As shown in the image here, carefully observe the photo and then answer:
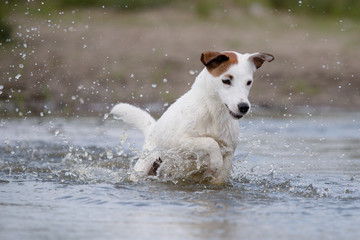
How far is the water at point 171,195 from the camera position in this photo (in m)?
5.16

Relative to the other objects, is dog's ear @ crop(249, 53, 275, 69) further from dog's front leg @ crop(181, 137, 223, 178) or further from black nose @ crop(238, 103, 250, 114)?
dog's front leg @ crop(181, 137, 223, 178)

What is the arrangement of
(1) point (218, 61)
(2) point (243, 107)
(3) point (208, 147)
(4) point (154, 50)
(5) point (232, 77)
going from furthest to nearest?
1. (4) point (154, 50)
2. (3) point (208, 147)
3. (1) point (218, 61)
4. (5) point (232, 77)
5. (2) point (243, 107)

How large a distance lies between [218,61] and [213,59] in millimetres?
72

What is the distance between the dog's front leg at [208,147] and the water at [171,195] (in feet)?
0.93

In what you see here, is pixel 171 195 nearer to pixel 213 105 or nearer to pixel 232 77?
pixel 213 105

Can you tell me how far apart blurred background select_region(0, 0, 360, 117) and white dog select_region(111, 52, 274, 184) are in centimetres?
596

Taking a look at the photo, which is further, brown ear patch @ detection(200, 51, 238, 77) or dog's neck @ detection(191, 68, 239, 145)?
dog's neck @ detection(191, 68, 239, 145)

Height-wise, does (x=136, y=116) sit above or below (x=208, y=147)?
above

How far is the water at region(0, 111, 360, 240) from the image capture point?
16.9 ft

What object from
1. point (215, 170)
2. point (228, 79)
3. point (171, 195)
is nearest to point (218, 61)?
point (228, 79)

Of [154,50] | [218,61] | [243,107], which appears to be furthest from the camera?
[154,50]

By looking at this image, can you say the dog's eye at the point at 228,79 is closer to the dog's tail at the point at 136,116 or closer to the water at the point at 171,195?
the water at the point at 171,195

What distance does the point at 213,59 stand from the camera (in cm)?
617

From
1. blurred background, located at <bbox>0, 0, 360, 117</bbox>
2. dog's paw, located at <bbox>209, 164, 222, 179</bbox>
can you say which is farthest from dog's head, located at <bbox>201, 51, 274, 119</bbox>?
blurred background, located at <bbox>0, 0, 360, 117</bbox>
